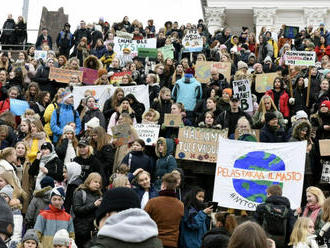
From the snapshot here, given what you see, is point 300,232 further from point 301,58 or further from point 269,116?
point 301,58

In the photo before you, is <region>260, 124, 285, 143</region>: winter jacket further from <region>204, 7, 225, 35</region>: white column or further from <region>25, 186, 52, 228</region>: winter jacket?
<region>204, 7, 225, 35</region>: white column

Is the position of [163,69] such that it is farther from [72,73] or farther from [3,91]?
[3,91]

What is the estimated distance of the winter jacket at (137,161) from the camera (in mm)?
12809

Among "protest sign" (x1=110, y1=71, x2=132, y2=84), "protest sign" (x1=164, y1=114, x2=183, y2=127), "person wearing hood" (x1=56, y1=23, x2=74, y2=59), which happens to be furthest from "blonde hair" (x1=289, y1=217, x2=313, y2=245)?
"person wearing hood" (x1=56, y1=23, x2=74, y2=59)

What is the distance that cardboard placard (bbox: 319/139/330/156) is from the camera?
45.2ft

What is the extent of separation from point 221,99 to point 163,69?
3.87 meters

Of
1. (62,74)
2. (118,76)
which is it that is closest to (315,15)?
(118,76)

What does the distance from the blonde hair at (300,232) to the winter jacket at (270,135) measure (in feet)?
16.6

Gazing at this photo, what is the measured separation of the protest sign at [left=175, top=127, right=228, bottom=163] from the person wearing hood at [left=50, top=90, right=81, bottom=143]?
7.65 feet

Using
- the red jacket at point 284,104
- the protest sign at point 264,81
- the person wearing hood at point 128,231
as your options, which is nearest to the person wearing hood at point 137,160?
the red jacket at point 284,104

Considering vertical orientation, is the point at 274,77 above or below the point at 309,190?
above

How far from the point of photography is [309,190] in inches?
414

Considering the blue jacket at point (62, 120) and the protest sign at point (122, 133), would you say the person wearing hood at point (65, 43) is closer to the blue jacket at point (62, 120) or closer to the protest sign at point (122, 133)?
the blue jacket at point (62, 120)

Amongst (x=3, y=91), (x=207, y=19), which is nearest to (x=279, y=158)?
(x=3, y=91)
